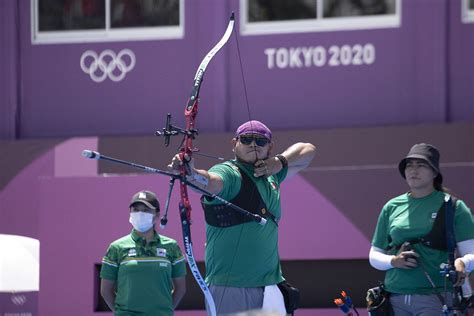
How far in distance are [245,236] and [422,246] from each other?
3.68 ft

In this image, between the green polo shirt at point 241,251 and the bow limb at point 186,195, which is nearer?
the bow limb at point 186,195

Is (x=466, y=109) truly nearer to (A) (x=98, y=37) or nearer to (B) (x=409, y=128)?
(B) (x=409, y=128)

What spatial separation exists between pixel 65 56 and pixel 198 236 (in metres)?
2.44

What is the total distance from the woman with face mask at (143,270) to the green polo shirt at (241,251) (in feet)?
4.34

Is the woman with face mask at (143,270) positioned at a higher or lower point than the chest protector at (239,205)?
lower

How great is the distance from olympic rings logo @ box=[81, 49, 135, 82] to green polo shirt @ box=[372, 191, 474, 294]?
172 inches

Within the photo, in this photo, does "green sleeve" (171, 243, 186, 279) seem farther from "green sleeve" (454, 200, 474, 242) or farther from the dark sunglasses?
"green sleeve" (454, 200, 474, 242)

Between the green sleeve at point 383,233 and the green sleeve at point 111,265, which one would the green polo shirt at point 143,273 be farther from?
the green sleeve at point 383,233

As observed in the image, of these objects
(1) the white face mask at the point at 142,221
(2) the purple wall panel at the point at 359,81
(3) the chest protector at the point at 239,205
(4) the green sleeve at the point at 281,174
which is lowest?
(1) the white face mask at the point at 142,221

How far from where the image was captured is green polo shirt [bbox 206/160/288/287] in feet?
18.6

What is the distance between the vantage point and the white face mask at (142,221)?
720cm

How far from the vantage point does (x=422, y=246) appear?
240 inches

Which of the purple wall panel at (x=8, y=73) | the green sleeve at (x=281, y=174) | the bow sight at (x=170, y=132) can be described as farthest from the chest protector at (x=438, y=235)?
the purple wall panel at (x=8, y=73)

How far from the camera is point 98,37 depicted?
10.1 meters
